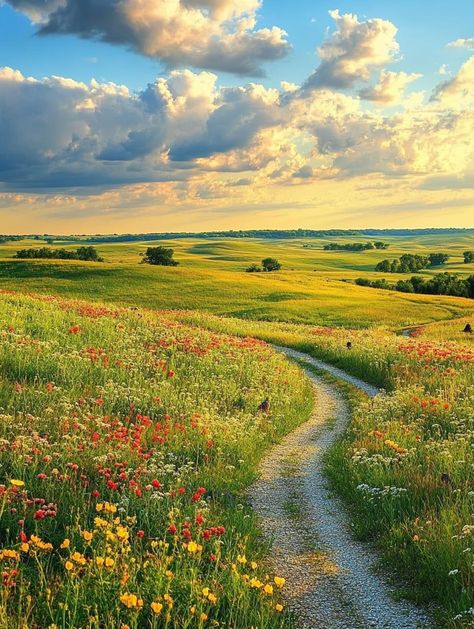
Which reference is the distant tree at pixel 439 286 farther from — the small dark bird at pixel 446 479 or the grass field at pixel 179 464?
the small dark bird at pixel 446 479

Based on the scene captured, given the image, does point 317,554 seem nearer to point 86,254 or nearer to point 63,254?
point 63,254

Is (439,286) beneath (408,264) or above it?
beneath

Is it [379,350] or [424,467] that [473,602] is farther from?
[379,350]

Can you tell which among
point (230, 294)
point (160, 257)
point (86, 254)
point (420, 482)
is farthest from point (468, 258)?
point (420, 482)

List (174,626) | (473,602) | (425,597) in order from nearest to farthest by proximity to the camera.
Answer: (174,626) → (473,602) → (425,597)

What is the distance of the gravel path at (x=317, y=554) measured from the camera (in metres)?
7.17

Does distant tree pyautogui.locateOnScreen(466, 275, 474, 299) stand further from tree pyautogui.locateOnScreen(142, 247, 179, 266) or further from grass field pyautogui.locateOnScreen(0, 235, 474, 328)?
tree pyautogui.locateOnScreen(142, 247, 179, 266)

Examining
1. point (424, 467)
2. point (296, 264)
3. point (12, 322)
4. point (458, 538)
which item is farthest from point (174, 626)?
point (296, 264)

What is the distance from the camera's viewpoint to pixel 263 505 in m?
10.7

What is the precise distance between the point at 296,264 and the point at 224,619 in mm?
158500

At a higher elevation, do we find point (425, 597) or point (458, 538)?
point (458, 538)

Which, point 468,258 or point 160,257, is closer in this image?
point 160,257

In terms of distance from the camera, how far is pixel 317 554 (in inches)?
347

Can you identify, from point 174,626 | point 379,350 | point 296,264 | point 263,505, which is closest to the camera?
point 174,626
